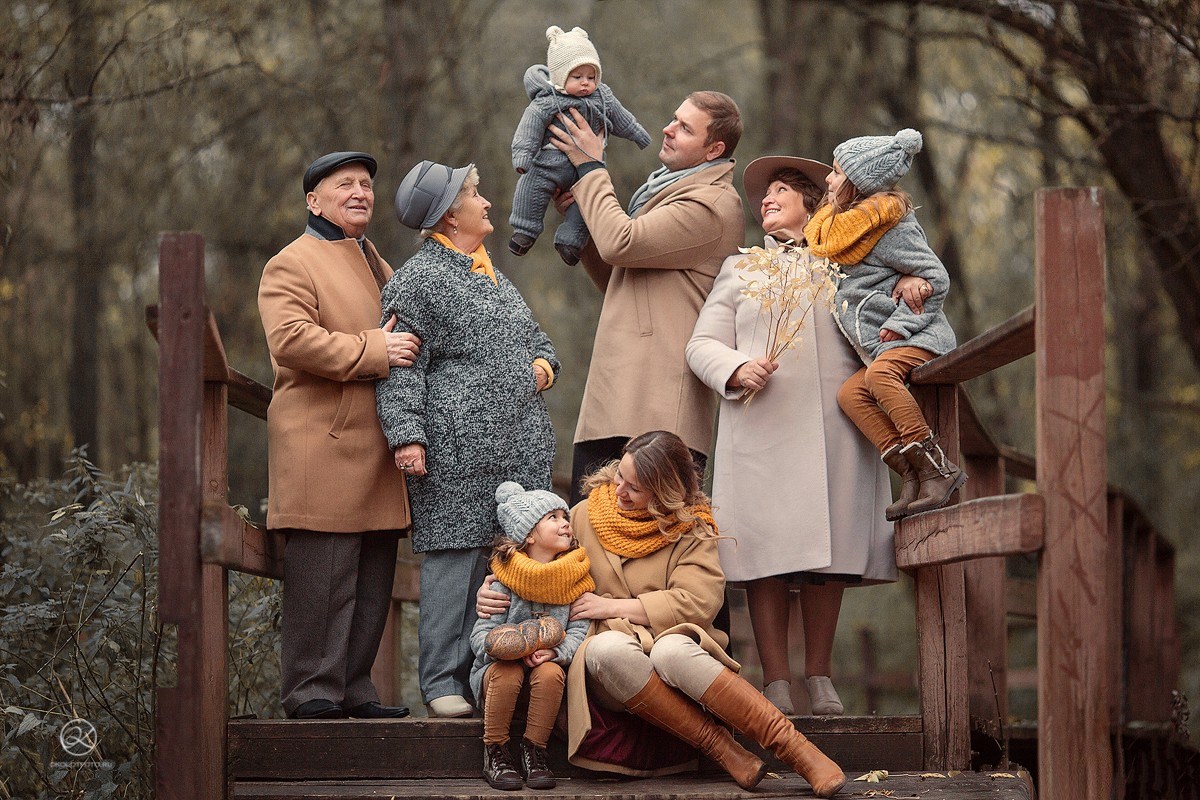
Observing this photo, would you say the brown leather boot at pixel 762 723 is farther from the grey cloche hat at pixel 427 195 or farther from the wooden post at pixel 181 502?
the grey cloche hat at pixel 427 195

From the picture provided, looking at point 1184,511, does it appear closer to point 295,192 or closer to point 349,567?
point 295,192

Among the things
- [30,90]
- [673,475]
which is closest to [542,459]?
[673,475]

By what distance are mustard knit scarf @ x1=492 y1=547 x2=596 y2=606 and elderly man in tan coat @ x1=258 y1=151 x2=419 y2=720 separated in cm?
55

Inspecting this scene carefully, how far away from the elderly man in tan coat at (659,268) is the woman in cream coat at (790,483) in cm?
12

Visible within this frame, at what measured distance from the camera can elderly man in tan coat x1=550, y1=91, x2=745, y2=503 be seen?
4.93m

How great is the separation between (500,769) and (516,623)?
418 mm

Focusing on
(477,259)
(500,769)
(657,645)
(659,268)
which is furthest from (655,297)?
(500,769)

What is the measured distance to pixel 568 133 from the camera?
5102 mm

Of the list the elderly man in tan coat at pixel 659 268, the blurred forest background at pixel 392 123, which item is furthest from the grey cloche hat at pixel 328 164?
the blurred forest background at pixel 392 123

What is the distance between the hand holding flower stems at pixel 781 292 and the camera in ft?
15.2

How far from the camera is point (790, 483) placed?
4.79 m

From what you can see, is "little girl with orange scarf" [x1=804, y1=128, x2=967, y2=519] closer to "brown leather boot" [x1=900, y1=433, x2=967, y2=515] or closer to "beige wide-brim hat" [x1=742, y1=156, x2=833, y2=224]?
"brown leather boot" [x1=900, y1=433, x2=967, y2=515]

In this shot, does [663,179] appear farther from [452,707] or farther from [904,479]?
[452,707]

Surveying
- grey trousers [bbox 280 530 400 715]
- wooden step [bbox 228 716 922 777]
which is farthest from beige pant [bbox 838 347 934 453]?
grey trousers [bbox 280 530 400 715]
